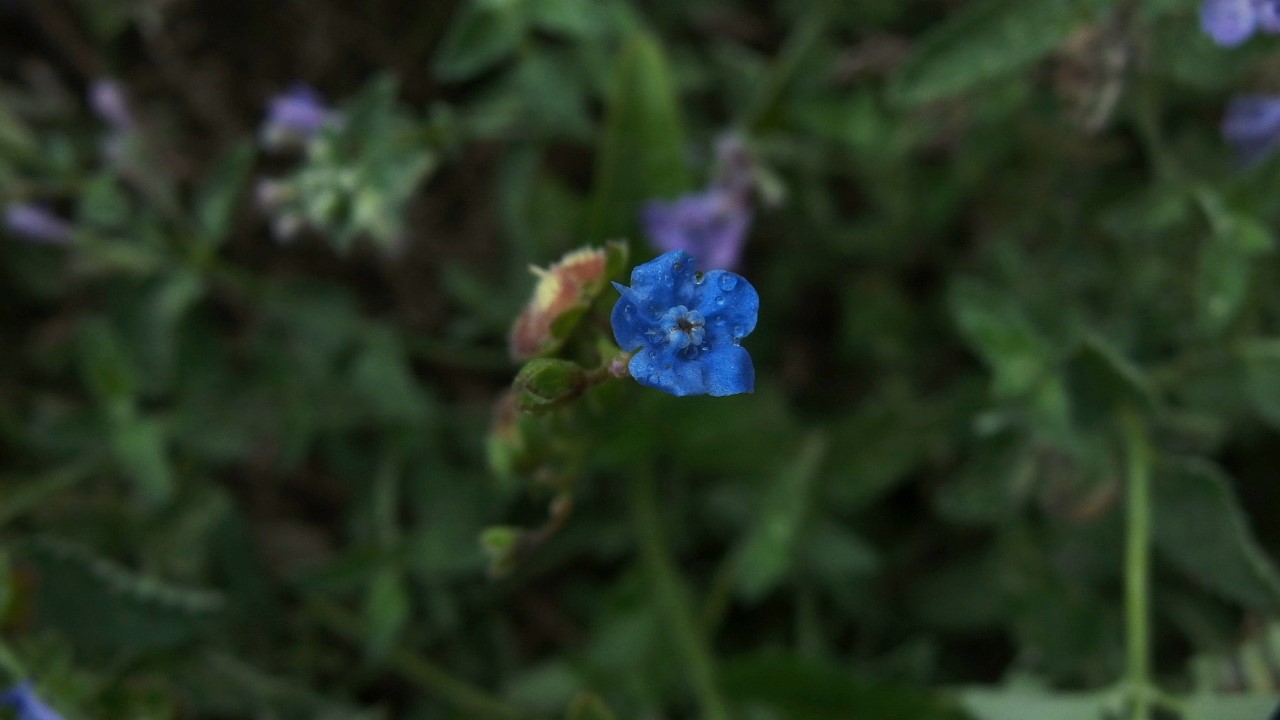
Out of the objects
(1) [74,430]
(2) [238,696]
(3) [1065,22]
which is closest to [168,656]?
(2) [238,696]

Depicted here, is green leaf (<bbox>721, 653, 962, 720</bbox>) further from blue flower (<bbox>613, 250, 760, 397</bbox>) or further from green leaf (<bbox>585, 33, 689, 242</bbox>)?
blue flower (<bbox>613, 250, 760, 397</bbox>)

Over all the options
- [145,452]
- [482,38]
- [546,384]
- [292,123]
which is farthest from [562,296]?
[145,452]

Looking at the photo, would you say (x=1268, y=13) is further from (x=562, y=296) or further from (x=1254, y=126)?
(x=562, y=296)

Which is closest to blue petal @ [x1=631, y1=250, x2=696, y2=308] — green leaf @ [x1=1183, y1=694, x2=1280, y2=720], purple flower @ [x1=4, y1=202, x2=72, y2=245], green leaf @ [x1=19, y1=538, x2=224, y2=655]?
green leaf @ [x1=1183, y1=694, x2=1280, y2=720]

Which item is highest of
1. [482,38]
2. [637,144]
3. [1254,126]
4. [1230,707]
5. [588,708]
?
[482,38]

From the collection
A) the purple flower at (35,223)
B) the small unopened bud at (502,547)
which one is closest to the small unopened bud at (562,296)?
the small unopened bud at (502,547)
